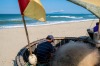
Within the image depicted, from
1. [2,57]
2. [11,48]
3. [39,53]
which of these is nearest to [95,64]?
[39,53]

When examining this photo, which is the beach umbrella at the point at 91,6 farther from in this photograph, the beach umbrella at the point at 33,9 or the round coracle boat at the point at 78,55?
the round coracle boat at the point at 78,55

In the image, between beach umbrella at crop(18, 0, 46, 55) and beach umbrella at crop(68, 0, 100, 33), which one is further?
beach umbrella at crop(18, 0, 46, 55)

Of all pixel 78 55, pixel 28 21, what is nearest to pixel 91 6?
pixel 78 55

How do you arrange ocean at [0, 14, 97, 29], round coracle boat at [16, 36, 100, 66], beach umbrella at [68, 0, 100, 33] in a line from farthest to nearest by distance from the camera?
ocean at [0, 14, 97, 29] < round coracle boat at [16, 36, 100, 66] < beach umbrella at [68, 0, 100, 33]

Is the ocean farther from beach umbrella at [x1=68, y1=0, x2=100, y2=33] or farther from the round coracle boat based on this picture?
beach umbrella at [x1=68, y1=0, x2=100, y2=33]

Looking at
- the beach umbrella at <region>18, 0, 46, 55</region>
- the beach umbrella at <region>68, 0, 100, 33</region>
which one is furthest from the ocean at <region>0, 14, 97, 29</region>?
the beach umbrella at <region>68, 0, 100, 33</region>

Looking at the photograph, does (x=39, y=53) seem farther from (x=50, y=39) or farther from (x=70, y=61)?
(x=70, y=61)

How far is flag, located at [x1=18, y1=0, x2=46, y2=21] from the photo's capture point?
190 inches

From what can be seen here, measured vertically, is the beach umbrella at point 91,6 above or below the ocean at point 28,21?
above

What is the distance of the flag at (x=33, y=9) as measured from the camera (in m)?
4.82

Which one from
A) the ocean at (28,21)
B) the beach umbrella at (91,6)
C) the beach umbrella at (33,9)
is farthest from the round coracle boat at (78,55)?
the ocean at (28,21)

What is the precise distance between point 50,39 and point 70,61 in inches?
119

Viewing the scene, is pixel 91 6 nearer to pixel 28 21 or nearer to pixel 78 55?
pixel 78 55

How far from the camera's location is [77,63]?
191 inches
